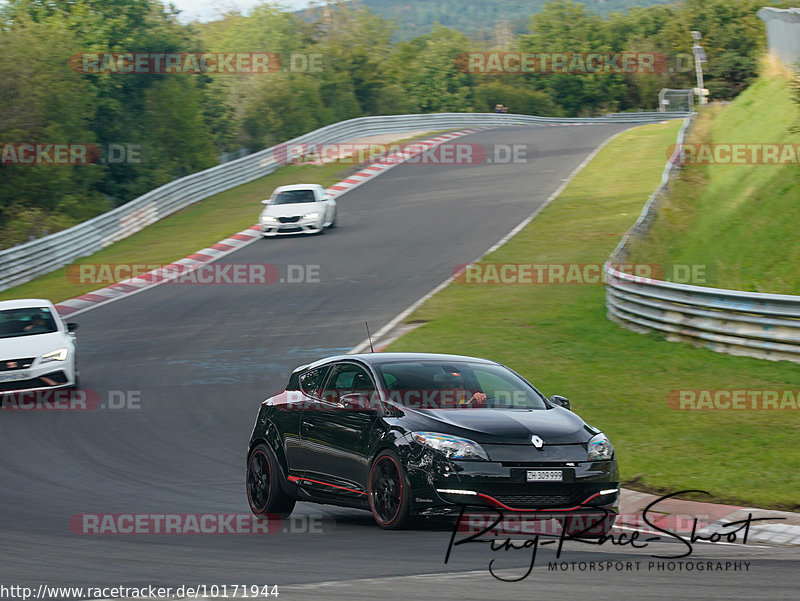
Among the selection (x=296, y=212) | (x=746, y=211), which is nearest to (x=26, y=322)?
(x=296, y=212)

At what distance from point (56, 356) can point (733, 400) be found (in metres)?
10.1

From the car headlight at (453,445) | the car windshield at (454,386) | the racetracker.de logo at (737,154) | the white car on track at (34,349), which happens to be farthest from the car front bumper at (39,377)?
the racetracker.de logo at (737,154)

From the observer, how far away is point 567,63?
10269 centimetres

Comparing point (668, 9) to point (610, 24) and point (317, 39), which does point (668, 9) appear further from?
point (317, 39)

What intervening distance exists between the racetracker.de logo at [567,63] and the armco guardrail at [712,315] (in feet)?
240

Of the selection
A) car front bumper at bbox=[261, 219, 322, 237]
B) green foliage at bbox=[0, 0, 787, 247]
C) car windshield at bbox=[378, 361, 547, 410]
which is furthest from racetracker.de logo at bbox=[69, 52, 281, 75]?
car windshield at bbox=[378, 361, 547, 410]

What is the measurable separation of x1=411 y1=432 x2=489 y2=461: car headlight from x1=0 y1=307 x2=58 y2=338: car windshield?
1129cm

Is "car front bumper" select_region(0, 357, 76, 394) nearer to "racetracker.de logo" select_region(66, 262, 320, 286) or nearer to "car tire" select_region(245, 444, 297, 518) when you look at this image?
"car tire" select_region(245, 444, 297, 518)

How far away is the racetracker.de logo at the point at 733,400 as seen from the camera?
1430 centimetres

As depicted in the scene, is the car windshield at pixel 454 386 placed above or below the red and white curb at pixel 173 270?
above

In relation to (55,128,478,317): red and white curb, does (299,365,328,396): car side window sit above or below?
above

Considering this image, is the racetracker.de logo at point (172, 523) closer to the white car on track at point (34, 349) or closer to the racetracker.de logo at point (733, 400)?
the racetracker.de logo at point (733, 400)

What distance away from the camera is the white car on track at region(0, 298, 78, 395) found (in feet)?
57.1

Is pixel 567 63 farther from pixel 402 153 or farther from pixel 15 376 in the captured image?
pixel 15 376
